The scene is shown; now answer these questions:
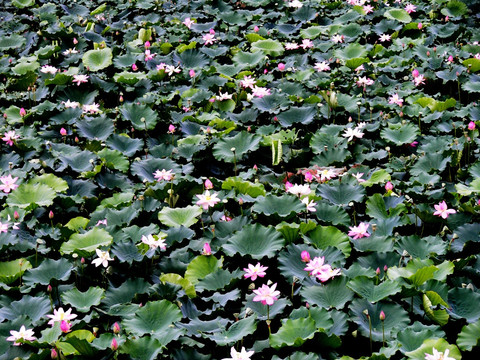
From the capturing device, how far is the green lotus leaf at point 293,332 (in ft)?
6.65

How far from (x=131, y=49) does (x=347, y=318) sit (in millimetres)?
3262

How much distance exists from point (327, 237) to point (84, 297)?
1092 mm

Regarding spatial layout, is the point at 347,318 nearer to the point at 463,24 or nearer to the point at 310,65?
the point at 310,65

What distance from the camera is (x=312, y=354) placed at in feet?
6.49

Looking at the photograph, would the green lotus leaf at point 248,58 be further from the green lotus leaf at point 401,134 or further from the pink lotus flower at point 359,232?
the pink lotus flower at point 359,232

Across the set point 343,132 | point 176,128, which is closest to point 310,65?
point 343,132

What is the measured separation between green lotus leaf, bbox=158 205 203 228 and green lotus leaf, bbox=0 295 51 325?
0.66 meters

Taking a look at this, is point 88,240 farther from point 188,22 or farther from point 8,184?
point 188,22

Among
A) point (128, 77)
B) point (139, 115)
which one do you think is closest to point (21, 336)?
point (139, 115)

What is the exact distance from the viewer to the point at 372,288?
2215mm

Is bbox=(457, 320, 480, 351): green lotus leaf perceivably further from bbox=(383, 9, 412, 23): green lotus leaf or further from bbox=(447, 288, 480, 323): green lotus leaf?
bbox=(383, 9, 412, 23): green lotus leaf

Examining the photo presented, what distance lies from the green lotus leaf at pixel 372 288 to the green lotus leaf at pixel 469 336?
27cm

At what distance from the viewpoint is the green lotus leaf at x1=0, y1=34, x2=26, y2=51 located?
16.3 ft

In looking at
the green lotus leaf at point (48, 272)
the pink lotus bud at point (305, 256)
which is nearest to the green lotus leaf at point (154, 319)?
the green lotus leaf at point (48, 272)
